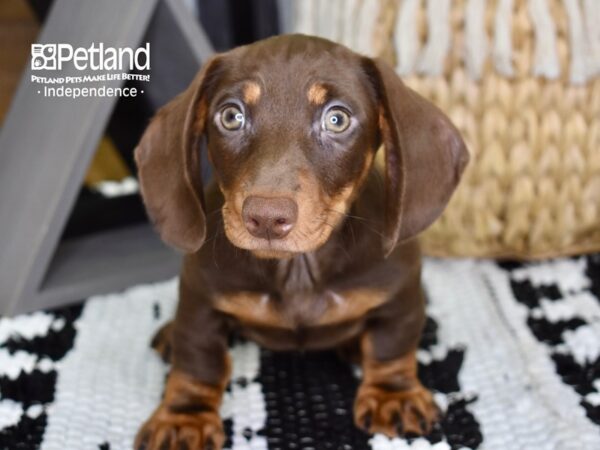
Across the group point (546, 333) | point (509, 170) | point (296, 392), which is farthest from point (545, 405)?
point (509, 170)

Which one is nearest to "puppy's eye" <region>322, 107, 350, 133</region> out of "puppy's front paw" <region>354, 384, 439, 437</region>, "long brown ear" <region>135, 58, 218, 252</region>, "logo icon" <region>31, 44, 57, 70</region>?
"long brown ear" <region>135, 58, 218, 252</region>

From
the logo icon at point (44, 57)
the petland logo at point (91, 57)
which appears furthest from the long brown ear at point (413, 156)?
the logo icon at point (44, 57)

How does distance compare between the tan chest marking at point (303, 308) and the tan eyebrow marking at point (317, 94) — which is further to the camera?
the tan chest marking at point (303, 308)

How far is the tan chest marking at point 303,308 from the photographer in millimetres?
1854

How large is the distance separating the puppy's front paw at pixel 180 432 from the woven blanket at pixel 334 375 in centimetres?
5

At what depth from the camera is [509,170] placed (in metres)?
2.50

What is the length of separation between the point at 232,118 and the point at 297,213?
0.94 feet

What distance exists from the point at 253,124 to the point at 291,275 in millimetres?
378

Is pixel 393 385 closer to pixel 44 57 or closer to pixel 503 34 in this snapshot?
pixel 503 34

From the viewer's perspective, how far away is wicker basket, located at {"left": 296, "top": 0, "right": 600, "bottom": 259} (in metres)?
2.39

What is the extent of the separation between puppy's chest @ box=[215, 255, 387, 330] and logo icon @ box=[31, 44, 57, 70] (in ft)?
3.43

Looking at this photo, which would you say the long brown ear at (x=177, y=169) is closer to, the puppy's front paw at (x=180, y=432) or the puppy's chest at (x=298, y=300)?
the puppy's chest at (x=298, y=300)

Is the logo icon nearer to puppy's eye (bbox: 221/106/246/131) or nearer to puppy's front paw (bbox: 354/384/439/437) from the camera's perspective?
puppy's eye (bbox: 221/106/246/131)

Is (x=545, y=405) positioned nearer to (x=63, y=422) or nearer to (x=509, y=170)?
(x=509, y=170)
